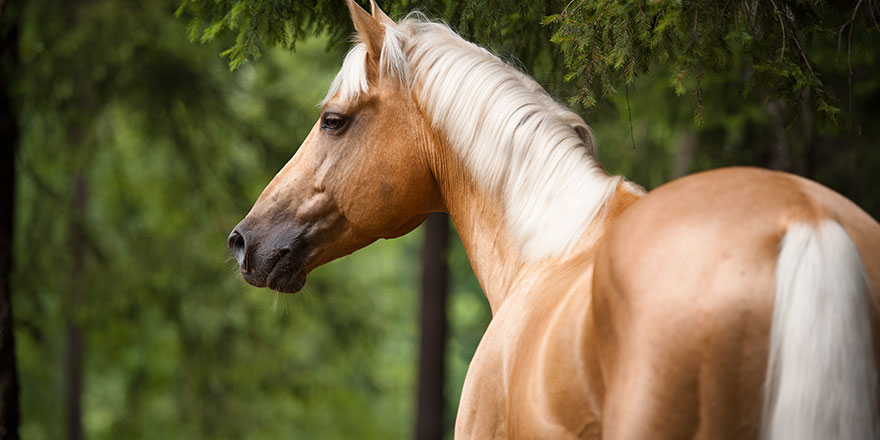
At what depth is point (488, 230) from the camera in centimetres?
294

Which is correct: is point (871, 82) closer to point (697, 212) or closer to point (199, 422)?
point (697, 212)

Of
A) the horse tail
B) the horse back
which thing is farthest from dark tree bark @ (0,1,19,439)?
the horse tail

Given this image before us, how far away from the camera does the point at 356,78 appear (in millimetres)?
3018

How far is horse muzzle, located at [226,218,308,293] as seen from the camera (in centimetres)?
319

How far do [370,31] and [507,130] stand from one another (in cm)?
71

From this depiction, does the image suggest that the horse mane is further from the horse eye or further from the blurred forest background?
the blurred forest background

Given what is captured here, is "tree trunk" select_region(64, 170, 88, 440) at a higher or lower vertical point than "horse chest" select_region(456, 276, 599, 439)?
lower

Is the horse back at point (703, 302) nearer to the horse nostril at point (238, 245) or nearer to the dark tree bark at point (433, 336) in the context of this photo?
the horse nostril at point (238, 245)

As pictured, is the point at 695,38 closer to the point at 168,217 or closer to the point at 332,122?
the point at 332,122

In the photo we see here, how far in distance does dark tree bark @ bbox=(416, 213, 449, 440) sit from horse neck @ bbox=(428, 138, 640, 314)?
692 cm

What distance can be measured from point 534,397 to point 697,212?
0.64m

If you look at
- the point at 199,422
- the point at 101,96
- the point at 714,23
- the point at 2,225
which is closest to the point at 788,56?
the point at 714,23

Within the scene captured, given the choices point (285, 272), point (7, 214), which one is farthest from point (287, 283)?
point (7, 214)

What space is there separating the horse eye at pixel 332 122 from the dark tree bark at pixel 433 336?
6890mm
